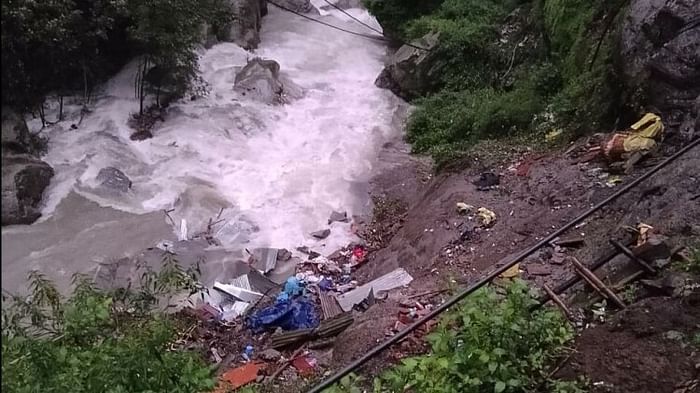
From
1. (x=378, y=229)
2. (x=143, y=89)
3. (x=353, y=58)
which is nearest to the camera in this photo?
(x=378, y=229)

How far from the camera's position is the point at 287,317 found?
6.44 m

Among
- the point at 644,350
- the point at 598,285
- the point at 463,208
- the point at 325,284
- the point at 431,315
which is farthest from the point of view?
the point at 325,284

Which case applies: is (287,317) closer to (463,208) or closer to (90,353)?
(463,208)

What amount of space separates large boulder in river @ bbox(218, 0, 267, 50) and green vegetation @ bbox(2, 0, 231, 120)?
174cm

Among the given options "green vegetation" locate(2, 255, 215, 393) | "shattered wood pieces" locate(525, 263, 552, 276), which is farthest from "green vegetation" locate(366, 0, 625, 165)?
"green vegetation" locate(2, 255, 215, 393)

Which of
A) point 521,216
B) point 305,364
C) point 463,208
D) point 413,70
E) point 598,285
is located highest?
point 598,285

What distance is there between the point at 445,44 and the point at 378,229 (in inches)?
190

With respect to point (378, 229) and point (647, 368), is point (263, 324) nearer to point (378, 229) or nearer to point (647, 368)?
point (378, 229)

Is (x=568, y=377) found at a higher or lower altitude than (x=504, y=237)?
higher

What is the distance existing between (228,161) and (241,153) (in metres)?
0.34

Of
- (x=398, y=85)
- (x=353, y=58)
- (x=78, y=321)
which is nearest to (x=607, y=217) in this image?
(x=78, y=321)

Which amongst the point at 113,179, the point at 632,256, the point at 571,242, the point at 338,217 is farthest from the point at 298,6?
the point at 632,256

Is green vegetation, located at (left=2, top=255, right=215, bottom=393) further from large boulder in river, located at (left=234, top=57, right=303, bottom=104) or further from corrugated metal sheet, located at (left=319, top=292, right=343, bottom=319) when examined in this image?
large boulder in river, located at (left=234, top=57, right=303, bottom=104)

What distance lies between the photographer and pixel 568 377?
354 cm
